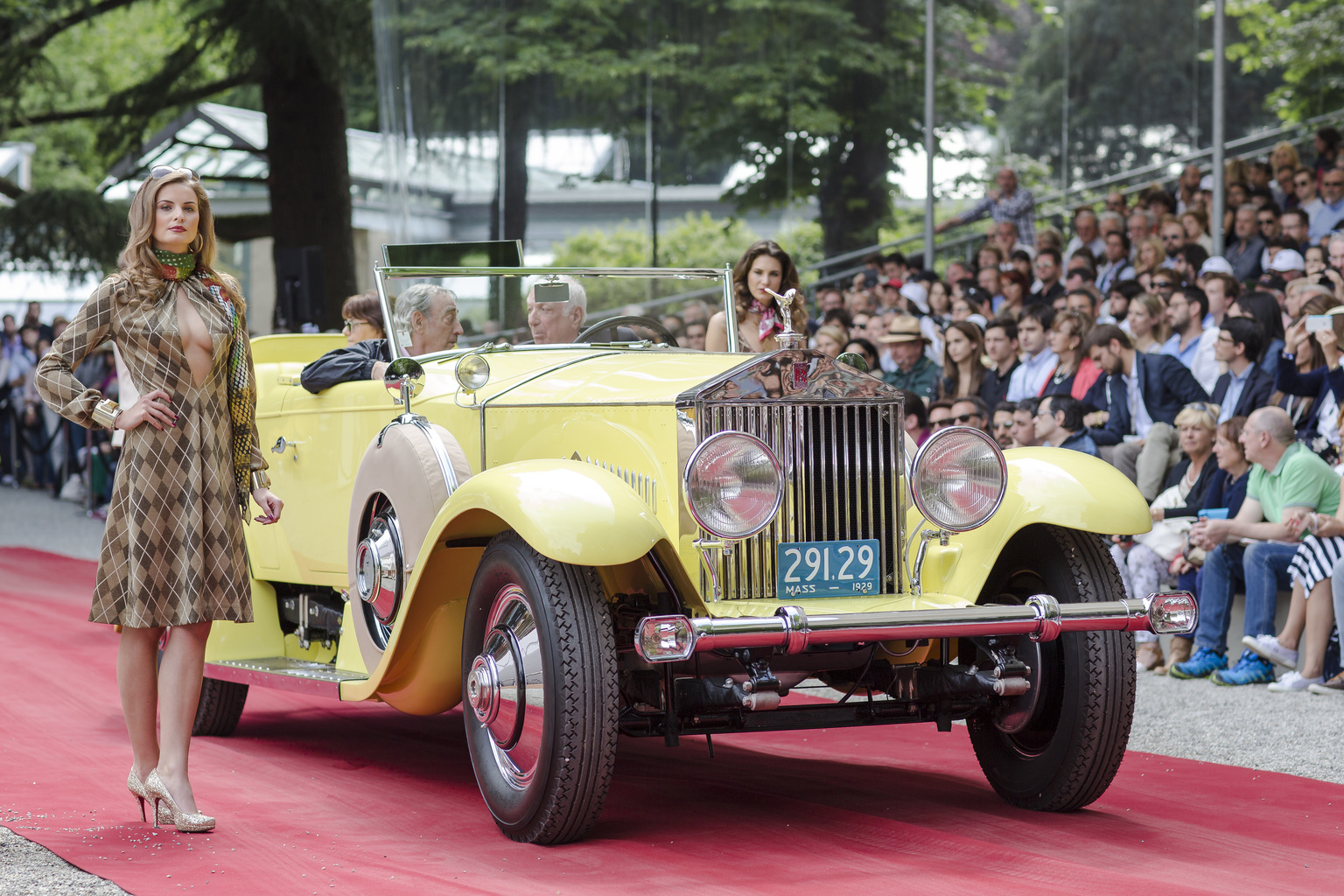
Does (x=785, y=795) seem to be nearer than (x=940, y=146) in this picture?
Yes

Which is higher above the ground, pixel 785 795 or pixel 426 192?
pixel 426 192

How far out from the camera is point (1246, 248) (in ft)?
36.9

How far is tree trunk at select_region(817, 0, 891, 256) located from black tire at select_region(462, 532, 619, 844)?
12.5 metres

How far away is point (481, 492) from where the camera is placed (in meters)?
4.19

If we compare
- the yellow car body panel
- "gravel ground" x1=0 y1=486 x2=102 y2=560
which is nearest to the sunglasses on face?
the yellow car body panel

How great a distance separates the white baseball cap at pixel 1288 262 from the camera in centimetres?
1023

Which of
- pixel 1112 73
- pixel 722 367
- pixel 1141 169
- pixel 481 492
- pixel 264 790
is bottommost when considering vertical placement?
pixel 264 790

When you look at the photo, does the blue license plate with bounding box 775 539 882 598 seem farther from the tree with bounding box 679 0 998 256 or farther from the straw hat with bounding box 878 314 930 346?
the tree with bounding box 679 0 998 256

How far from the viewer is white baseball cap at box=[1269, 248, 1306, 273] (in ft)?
33.6

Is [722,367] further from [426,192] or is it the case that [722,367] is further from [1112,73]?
[426,192]

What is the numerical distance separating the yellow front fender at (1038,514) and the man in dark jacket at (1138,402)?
367cm

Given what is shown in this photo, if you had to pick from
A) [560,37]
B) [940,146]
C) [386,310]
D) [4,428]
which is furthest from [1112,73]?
[4,428]

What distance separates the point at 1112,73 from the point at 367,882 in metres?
13.1

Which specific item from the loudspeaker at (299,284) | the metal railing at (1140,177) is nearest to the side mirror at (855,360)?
the loudspeaker at (299,284)
